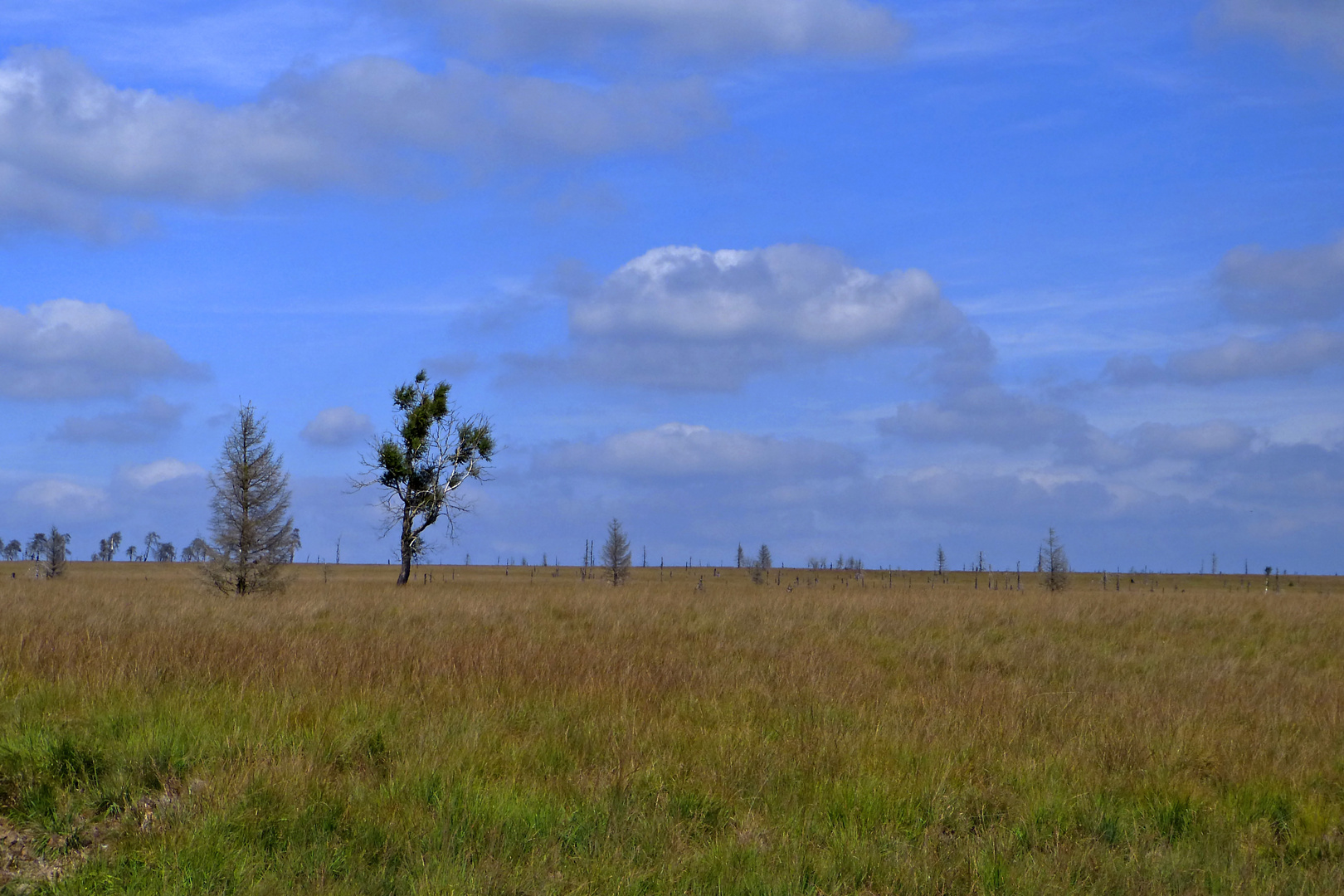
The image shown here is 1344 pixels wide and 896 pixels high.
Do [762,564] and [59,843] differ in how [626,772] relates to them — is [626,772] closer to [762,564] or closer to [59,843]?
[59,843]

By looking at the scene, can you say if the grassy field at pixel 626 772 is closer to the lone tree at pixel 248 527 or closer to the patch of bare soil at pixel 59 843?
the patch of bare soil at pixel 59 843

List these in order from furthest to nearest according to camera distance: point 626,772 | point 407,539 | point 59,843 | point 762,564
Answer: point 762,564 < point 407,539 < point 626,772 < point 59,843

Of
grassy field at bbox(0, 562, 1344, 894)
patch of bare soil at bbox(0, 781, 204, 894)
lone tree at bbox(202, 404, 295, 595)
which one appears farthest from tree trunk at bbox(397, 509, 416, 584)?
patch of bare soil at bbox(0, 781, 204, 894)

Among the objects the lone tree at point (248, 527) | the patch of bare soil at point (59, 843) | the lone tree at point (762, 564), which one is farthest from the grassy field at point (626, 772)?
the lone tree at point (762, 564)

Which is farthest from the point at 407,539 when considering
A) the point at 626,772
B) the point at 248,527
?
the point at 626,772

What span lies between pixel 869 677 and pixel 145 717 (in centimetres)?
709

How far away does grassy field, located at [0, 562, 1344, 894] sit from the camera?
4996mm

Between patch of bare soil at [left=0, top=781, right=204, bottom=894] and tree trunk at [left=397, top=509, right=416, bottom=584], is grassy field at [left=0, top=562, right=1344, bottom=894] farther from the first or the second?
tree trunk at [left=397, top=509, right=416, bottom=584]

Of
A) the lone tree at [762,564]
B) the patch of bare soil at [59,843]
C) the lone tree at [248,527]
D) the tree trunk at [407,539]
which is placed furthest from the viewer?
the lone tree at [762,564]

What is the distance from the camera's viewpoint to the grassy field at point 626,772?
5.00 meters

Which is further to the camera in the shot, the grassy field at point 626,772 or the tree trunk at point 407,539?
the tree trunk at point 407,539

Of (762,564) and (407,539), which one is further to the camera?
(762,564)

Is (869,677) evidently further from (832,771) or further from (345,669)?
(345,669)

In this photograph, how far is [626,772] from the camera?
245 inches
